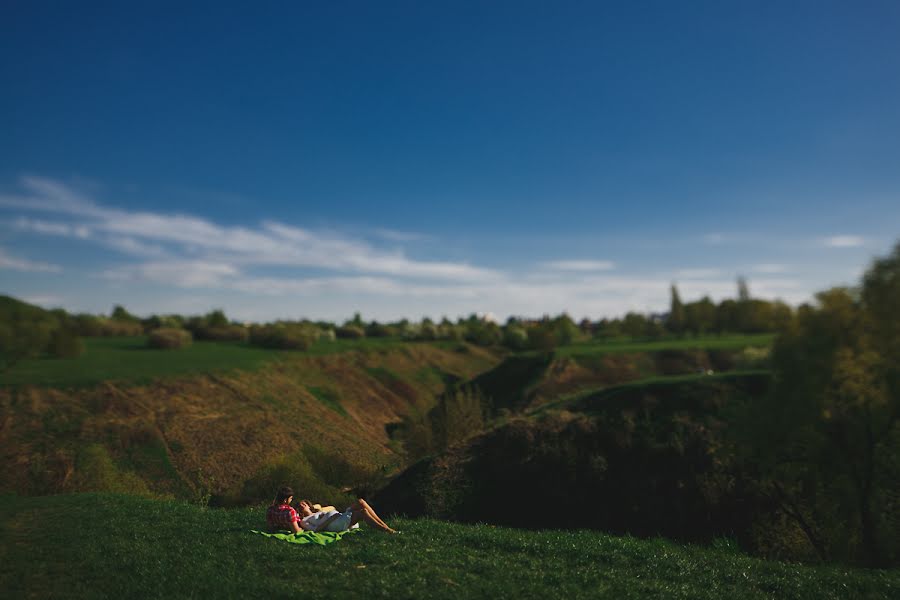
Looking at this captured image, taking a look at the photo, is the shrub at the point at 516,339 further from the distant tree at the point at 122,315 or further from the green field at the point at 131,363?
the distant tree at the point at 122,315

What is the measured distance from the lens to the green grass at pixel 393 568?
10.2 metres

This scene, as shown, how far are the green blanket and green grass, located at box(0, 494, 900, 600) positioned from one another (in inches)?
10.4

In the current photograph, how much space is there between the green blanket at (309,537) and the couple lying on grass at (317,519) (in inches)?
10.6

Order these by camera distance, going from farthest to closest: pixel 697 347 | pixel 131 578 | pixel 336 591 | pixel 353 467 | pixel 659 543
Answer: pixel 697 347, pixel 353 467, pixel 659 543, pixel 131 578, pixel 336 591

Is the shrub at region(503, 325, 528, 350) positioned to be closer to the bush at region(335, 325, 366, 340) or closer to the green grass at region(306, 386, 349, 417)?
the bush at region(335, 325, 366, 340)

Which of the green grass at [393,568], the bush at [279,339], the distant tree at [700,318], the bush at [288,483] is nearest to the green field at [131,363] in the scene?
the bush at [279,339]

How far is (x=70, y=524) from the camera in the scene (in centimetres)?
1573

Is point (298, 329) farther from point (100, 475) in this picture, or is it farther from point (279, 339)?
point (100, 475)

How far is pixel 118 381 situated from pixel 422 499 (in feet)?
97.1

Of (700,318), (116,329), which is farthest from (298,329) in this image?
(700,318)

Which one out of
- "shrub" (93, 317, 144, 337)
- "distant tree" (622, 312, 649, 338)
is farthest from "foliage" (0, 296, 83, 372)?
"distant tree" (622, 312, 649, 338)

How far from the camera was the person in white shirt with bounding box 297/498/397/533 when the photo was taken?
13.8 meters

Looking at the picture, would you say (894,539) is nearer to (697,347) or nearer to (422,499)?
(422,499)

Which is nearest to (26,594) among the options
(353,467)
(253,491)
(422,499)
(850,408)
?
(253,491)
